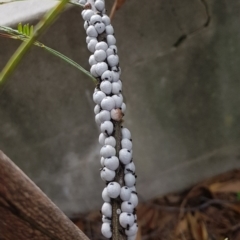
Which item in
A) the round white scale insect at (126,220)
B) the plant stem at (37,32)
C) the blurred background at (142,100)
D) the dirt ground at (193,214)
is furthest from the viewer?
the dirt ground at (193,214)

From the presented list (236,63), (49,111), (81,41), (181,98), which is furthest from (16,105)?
(236,63)

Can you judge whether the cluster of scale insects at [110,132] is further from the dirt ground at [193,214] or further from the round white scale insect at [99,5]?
the dirt ground at [193,214]

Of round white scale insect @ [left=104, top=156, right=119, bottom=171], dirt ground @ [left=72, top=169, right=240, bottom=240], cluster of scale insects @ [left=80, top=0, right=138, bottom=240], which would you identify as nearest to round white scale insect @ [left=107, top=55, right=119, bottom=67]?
cluster of scale insects @ [left=80, top=0, right=138, bottom=240]

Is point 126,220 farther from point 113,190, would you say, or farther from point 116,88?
point 116,88

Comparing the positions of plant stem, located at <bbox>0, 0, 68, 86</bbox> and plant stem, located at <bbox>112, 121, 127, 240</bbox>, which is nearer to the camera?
plant stem, located at <bbox>0, 0, 68, 86</bbox>

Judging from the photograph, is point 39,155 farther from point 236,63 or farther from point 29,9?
point 236,63

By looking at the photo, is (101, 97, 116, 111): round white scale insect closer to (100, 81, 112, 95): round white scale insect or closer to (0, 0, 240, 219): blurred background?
(100, 81, 112, 95): round white scale insect

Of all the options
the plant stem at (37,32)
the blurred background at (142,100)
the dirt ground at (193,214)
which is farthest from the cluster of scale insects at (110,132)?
the dirt ground at (193,214)
